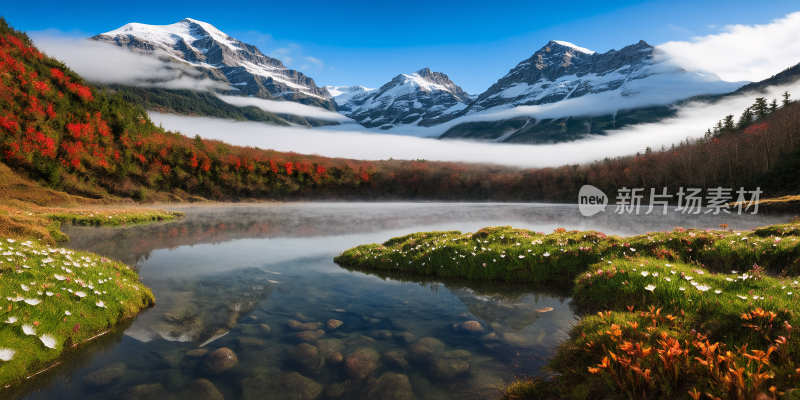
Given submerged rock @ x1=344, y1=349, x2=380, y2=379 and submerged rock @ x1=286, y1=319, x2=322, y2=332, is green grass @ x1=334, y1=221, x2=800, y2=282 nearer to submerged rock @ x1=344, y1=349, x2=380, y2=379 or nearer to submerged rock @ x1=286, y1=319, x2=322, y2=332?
submerged rock @ x1=286, y1=319, x2=322, y2=332

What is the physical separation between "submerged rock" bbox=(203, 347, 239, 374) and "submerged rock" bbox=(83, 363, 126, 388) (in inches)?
61.9

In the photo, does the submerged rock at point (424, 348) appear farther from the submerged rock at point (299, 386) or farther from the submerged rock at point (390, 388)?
the submerged rock at point (299, 386)

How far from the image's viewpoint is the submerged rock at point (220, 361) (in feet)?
22.1

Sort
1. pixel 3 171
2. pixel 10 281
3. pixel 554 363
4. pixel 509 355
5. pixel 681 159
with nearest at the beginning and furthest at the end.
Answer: pixel 554 363 → pixel 509 355 → pixel 10 281 → pixel 3 171 → pixel 681 159

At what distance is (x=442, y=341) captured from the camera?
7918 mm

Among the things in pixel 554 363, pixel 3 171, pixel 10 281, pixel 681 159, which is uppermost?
pixel 681 159

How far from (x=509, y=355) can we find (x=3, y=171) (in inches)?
2849

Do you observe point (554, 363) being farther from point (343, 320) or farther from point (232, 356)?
point (232, 356)

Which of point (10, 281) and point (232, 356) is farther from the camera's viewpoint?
point (10, 281)

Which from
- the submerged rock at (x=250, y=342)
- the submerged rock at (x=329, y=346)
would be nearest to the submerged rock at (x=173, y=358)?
the submerged rock at (x=250, y=342)

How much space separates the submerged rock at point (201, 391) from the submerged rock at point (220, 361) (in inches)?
16.6

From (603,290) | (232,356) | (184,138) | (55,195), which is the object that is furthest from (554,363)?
(184,138)

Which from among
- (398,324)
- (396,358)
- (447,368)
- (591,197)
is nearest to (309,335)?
(398,324)

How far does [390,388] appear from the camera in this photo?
19.9ft
